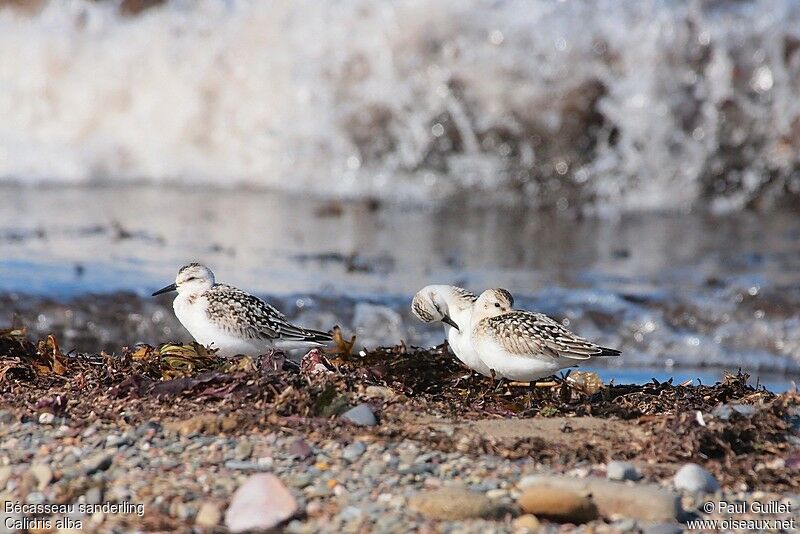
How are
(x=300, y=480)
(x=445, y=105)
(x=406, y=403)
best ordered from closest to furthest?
1. (x=300, y=480)
2. (x=406, y=403)
3. (x=445, y=105)

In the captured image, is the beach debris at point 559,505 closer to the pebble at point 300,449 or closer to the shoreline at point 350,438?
the shoreline at point 350,438

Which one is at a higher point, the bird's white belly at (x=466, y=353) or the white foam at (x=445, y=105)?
the white foam at (x=445, y=105)

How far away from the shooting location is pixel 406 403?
4.81 metres

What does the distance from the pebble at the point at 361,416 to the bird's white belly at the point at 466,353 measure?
0.88 meters

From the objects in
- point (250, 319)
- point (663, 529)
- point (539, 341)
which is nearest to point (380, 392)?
point (539, 341)

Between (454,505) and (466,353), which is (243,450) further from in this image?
(466,353)

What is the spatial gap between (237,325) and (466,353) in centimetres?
105

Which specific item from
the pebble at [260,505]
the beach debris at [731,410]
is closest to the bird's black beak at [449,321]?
the beach debris at [731,410]

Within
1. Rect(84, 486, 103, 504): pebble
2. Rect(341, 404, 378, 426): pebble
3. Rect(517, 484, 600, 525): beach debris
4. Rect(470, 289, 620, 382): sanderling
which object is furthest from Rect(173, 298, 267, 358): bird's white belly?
Rect(517, 484, 600, 525): beach debris

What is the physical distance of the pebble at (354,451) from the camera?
4156 mm

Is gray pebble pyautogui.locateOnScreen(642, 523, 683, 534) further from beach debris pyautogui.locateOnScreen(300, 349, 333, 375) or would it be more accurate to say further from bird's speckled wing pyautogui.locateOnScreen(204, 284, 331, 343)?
bird's speckled wing pyautogui.locateOnScreen(204, 284, 331, 343)

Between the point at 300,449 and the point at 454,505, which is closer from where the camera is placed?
the point at 454,505

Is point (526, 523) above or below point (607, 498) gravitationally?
below

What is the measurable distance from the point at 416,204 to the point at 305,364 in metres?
9.54
